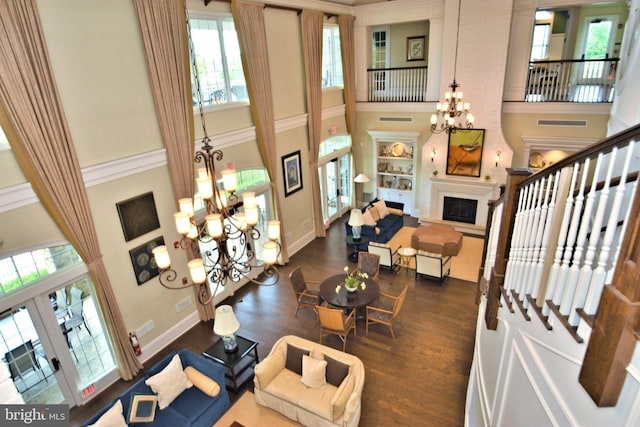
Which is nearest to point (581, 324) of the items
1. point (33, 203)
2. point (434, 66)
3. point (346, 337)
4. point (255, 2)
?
point (346, 337)

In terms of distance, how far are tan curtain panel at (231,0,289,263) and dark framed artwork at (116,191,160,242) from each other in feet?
9.42

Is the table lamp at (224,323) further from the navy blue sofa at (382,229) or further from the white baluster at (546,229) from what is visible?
the navy blue sofa at (382,229)

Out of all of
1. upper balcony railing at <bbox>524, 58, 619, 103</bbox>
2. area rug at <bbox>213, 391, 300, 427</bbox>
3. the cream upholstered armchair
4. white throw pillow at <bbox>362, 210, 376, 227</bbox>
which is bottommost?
area rug at <bbox>213, 391, 300, 427</bbox>

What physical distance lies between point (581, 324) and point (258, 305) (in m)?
6.40

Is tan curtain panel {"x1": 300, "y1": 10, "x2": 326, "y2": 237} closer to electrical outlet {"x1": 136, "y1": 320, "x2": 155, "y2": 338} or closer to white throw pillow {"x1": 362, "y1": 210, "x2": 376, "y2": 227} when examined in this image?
white throw pillow {"x1": 362, "y1": 210, "x2": 376, "y2": 227}

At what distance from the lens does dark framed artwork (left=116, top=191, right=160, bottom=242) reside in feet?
18.7

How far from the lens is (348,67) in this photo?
10.9 meters

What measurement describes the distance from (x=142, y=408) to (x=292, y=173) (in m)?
5.89

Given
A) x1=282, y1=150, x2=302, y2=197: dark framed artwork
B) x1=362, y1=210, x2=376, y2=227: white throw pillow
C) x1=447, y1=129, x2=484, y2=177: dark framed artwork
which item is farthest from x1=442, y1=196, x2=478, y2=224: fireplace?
x1=282, y1=150, x2=302, y2=197: dark framed artwork

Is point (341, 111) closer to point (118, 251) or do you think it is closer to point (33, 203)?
point (118, 251)

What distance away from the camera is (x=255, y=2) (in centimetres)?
733

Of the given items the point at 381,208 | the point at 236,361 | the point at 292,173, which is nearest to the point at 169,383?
the point at 236,361

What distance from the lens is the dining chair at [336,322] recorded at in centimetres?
609

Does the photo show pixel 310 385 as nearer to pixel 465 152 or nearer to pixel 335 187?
pixel 335 187
